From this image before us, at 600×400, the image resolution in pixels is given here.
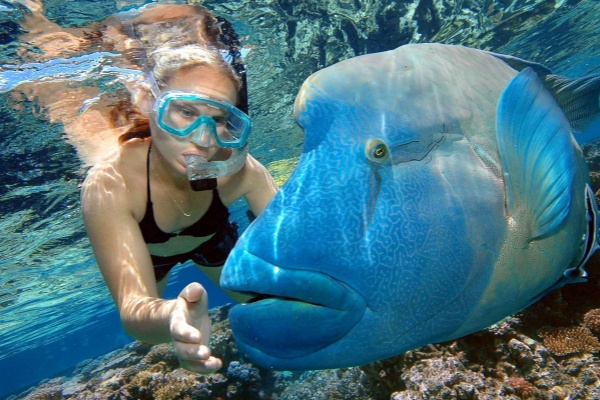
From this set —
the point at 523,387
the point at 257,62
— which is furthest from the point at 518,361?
the point at 257,62

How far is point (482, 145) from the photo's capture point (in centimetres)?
125

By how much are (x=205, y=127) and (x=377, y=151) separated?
2305mm

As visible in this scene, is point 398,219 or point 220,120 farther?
point 220,120

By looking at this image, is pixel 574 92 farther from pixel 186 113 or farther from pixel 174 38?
pixel 174 38

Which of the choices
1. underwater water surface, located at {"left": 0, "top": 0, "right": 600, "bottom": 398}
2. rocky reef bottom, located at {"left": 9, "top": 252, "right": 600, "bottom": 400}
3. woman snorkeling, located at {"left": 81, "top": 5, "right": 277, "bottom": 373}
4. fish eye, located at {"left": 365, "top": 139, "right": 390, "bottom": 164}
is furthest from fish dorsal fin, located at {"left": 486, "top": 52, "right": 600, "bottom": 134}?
underwater water surface, located at {"left": 0, "top": 0, "right": 600, "bottom": 398}

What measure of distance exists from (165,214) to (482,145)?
9.29 ft

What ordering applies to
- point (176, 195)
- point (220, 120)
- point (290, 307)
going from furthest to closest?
point (176, 195) → point (220, 120) → point (290, 307)

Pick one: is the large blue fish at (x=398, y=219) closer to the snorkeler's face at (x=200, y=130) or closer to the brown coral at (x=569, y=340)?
the snorkeler's face at (x=200, y=130)

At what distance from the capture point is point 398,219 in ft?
3.58

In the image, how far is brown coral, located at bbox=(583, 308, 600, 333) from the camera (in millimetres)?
3881

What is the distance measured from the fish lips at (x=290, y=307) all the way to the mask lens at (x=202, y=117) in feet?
7.50

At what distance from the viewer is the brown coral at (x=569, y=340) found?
148 inches

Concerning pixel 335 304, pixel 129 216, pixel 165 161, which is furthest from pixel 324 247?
pixel 165 161

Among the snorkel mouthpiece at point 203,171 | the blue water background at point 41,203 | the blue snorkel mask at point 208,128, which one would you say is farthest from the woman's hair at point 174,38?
the snorkel mouthpiece at point 203,171
